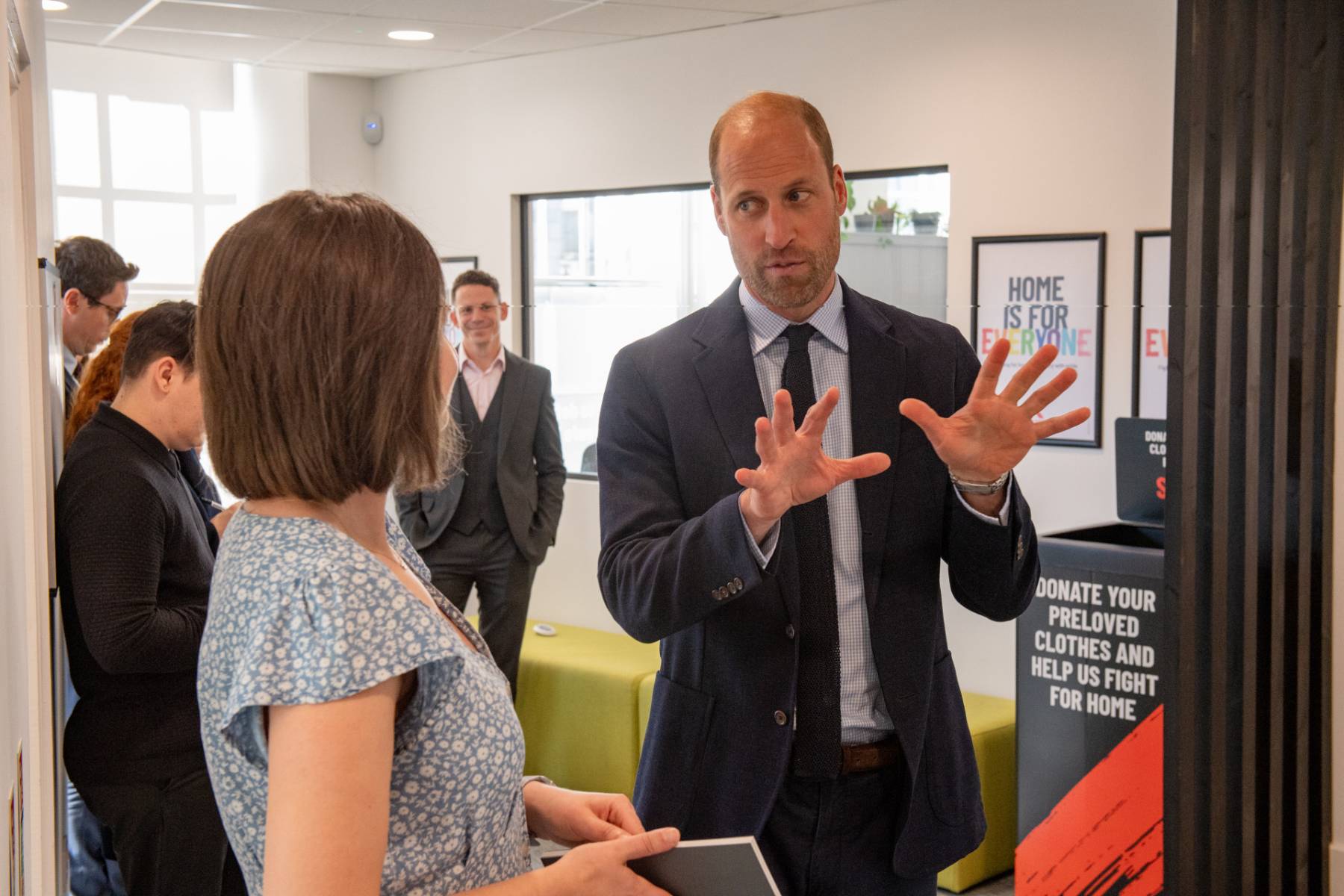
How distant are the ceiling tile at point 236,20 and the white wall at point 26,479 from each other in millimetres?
3313

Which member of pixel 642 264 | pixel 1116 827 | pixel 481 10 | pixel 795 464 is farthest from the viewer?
pixel 642 264

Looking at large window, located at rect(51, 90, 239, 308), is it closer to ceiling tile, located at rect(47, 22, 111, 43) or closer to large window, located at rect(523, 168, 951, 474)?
ceiling tile, located at rect(47, 22, 111, 43)

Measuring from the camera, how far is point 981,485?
1.65 meters

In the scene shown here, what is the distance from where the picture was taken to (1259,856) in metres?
2.65

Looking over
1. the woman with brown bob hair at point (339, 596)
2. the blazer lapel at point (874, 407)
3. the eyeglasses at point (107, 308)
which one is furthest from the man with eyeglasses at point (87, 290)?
the woman with brown bob hair at point (339, 596)

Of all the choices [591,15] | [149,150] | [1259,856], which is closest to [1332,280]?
[1259,856]

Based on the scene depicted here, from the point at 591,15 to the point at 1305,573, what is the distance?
3.75 m

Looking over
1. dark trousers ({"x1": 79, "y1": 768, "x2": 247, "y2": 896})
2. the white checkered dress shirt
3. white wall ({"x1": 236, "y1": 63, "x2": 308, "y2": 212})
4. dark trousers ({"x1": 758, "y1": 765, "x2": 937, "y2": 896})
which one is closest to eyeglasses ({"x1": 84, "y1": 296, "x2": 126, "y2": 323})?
dark trousers ({"x1": 79, "y1": 768, "x2": 247, "y2": 896})

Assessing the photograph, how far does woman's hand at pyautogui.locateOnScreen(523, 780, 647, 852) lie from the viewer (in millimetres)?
1316

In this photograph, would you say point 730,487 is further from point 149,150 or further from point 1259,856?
point 149,150

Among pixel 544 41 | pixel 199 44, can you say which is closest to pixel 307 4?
pixel 544 41

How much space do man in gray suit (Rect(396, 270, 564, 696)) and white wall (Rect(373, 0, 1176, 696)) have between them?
189 mm

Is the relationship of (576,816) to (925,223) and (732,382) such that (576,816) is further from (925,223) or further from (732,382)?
(925,223)

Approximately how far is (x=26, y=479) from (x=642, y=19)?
13.1 ft
